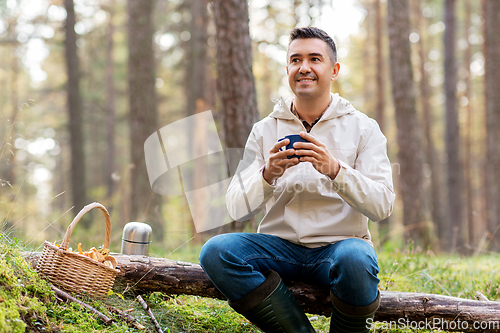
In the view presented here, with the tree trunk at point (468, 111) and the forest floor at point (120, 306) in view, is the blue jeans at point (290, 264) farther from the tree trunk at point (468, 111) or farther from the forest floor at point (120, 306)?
the tree trunk at point (468, 111)

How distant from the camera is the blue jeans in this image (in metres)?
2.32

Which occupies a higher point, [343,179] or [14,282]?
[343,179]

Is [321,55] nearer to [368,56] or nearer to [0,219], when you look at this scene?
[0,219]

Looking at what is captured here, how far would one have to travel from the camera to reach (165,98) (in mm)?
15688

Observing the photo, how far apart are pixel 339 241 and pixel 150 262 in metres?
1.31

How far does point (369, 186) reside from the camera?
245 centimetres

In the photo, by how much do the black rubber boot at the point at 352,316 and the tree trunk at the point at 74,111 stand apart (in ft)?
30.4

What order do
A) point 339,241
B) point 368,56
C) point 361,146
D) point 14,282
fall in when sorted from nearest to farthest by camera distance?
1. point 14,282
2. point 339,241
3. point 361,146
4. point 368,56

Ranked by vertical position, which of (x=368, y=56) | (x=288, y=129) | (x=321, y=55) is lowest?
(x=288, y=129)

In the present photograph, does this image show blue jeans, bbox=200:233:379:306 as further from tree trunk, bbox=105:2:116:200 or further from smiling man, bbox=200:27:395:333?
tree trunk, bbox=105:2:116:200

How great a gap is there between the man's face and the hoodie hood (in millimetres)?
98

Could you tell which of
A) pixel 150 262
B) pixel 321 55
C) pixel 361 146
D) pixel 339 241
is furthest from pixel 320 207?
pixel 150 262

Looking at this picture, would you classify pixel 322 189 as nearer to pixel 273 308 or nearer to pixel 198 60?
pixel 273 308

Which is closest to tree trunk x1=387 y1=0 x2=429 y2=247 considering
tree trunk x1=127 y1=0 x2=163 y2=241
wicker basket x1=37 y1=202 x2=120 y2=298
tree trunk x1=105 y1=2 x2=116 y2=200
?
tree trunk x1=127 y1=0 x2=163 y2=241
